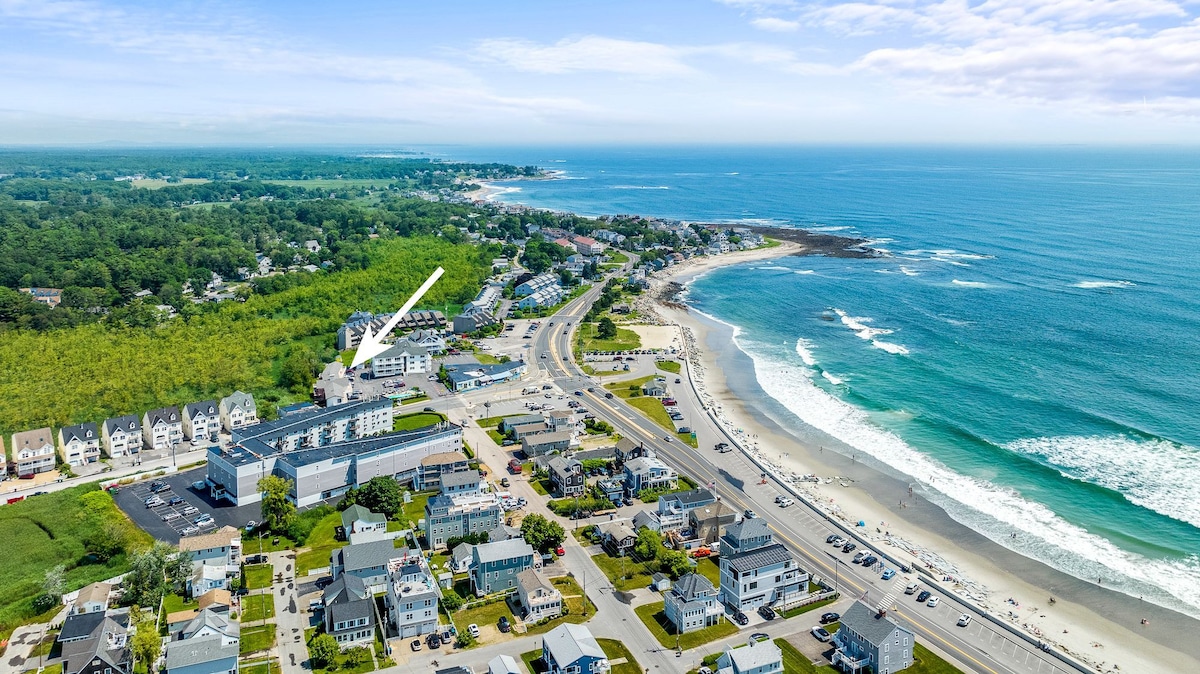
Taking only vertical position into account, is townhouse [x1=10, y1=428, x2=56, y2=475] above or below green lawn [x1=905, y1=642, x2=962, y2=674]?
above

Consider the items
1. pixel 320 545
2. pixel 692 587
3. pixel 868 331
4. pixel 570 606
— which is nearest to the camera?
pixel 692 587

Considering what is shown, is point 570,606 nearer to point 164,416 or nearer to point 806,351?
point 164,416

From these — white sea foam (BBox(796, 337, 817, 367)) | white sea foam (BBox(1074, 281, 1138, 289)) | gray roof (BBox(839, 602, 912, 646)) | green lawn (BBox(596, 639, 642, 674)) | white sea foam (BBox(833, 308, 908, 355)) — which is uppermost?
white sea foam (BBox(1074, 281, 1138, 289))

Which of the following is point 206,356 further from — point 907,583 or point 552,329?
point 907,583

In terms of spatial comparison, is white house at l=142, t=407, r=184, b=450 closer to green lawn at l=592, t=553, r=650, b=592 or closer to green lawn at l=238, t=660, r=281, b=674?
green lawn at l=238, t=660, r=281, b=674

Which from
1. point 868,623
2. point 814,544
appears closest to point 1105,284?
point 814,544

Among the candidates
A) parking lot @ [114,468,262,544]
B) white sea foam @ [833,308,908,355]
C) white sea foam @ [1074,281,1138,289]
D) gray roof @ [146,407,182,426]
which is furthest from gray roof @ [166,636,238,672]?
white sea foam @ [1074,281,1138,289]
